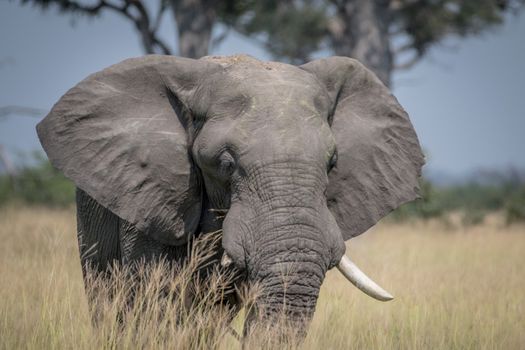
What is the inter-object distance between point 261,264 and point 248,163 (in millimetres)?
480

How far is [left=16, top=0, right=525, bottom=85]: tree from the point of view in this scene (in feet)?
52.0

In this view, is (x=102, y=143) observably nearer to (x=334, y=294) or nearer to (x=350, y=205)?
(x=350, y=205)

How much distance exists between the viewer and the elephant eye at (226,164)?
4324 mm

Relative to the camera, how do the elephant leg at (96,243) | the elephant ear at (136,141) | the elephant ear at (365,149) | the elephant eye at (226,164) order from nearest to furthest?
the elephant eye at (226,164)
the elephant ear at (136,141)
the elephant ear at (365,149)
the elephant leg at (96,243)

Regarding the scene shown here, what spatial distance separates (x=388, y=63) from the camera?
54.6ft

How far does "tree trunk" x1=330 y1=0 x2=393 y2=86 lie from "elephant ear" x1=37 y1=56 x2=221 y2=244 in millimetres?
11219

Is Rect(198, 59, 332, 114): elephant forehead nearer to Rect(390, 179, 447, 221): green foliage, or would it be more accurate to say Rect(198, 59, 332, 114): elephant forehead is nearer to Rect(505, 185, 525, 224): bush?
Rect(390, 179, 447, 221): green foliage

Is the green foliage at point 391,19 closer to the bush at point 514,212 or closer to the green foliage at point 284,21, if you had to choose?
the green foliage at point 284,21

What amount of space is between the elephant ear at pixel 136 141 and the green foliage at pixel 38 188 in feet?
43.9

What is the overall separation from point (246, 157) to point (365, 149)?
0.99 m

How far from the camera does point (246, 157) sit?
4238 mm

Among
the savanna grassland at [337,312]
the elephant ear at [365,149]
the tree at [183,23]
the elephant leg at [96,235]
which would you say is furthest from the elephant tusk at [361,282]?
the tree at [183,23]

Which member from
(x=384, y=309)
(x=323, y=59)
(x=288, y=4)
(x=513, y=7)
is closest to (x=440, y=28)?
(x=513, y=7)

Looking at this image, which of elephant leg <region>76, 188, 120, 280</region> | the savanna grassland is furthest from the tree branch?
elephant leg <region>76, 188, 120, 280</region>
